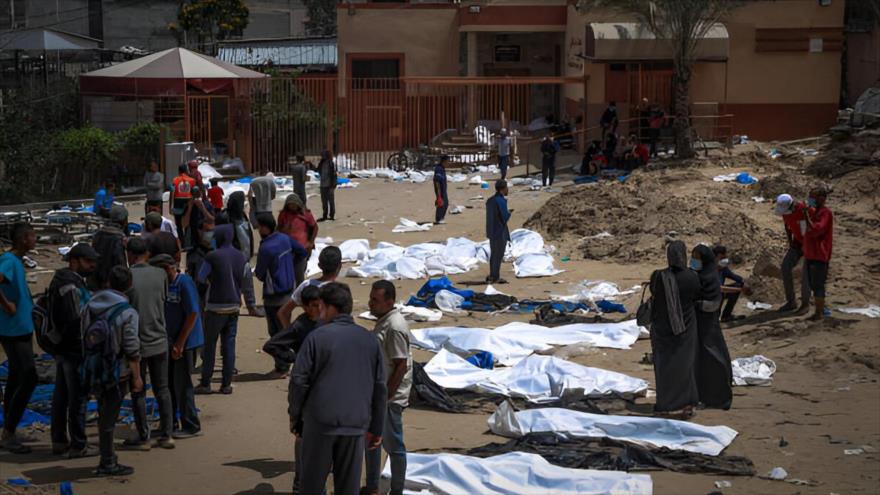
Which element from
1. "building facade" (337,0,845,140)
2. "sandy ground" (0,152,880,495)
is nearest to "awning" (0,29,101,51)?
"building facade" (337,0,845,140)

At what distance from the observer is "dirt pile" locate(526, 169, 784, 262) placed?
60.9 feet

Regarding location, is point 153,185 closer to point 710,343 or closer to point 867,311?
point 867,311

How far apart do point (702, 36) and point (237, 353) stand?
72.9 ft

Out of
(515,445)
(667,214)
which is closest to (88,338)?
(515,445)

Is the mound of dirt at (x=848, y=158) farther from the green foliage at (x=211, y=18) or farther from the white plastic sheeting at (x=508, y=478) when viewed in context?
the green foliage at (x=211, y=18)

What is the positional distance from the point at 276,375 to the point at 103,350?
362 cm

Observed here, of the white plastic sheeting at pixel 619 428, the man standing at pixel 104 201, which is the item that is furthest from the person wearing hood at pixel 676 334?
the man standing at pixel 104 201

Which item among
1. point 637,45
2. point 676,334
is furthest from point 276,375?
point 637,45

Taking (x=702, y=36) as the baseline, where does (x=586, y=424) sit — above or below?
below

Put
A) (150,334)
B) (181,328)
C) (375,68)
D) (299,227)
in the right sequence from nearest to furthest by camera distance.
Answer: (150,334) < (181,328) < (299,227) < (375,68)

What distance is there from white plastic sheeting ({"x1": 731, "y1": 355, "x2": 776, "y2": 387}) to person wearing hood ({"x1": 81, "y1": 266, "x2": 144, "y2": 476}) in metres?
5.99

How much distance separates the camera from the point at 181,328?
9.11 metres

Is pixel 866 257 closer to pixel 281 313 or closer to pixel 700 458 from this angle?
pixel 700 458

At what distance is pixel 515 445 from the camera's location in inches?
358
